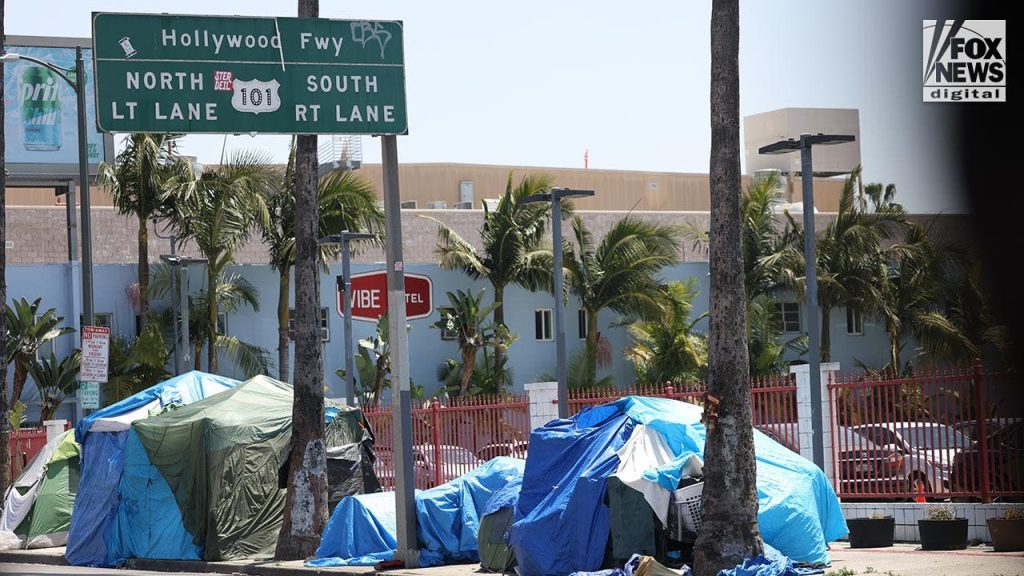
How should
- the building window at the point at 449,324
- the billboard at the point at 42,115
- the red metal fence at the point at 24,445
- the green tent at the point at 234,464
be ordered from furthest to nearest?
the building window at the point at 449,324 < the billboard at the point at 42,115 < the red metal fence at the point at 24,445 < the green tent at the point at 234,464

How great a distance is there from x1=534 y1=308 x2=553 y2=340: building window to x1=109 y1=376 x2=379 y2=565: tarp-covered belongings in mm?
25040

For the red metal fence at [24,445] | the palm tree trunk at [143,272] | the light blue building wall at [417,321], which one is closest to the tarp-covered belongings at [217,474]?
the red metal fence at [24,445]

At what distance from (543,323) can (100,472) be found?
2583 cm

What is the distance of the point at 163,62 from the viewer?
15609 millimetres

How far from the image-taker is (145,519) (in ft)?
68.3

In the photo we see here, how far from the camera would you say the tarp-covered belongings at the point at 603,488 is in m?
14.4

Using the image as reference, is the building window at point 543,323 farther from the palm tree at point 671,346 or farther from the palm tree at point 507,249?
the palm tree at point 671,346

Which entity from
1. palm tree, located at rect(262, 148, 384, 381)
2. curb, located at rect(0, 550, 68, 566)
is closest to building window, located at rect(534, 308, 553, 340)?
palm tree, located at rect(262, 148, 384, 381)

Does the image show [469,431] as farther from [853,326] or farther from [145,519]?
[853,326]

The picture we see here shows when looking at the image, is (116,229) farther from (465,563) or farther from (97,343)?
(465,563)

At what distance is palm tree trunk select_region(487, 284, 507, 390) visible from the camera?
43031 mm

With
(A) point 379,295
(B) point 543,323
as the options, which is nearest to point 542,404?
(A) point 379,295

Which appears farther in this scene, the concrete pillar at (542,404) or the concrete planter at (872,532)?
the concrete pillar at (542,404)

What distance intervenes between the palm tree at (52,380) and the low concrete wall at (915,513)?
26.8 metres
